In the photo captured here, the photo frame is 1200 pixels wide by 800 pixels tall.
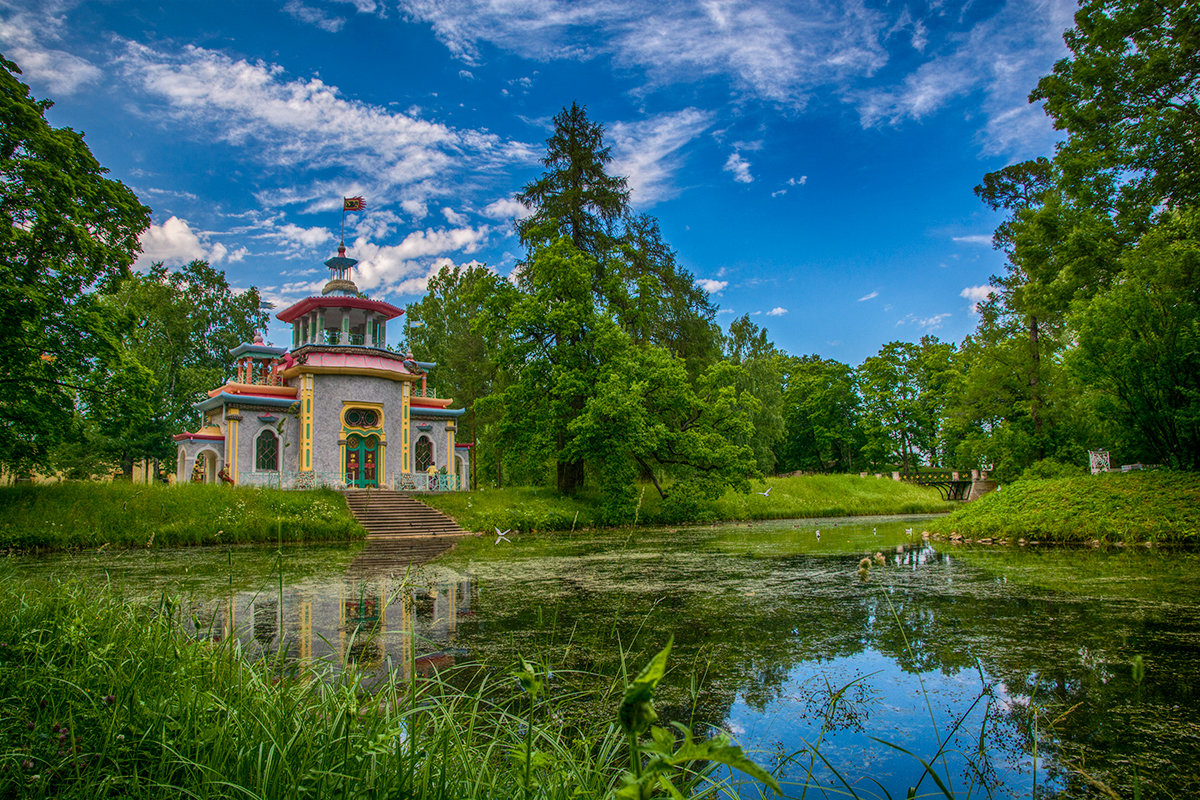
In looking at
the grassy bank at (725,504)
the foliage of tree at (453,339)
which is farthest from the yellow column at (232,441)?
the foliage of tree at (453,339)

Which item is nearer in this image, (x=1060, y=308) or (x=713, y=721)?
(x=713, y=721)

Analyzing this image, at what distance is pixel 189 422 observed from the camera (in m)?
29.0

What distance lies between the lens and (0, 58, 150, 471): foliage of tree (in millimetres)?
11469

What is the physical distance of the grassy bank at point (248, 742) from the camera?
5.64ft

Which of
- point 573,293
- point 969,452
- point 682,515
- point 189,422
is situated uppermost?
point 573,293

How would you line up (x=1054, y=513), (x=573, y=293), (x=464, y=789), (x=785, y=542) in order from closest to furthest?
(x=464, y=789), (x=1054, y=513), (x=785, y=542), (x=573, y=293)

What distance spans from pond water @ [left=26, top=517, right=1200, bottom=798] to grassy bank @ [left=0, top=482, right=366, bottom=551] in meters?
3.80

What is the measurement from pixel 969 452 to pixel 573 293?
12.7 meters

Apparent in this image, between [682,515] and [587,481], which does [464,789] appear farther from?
[587,481]

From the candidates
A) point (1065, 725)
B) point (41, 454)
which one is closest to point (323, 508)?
point (41, 454)

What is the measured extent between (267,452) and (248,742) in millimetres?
22042

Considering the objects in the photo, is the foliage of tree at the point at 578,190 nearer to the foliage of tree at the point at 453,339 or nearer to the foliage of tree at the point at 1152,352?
the foliage of tree at the point at 453,339

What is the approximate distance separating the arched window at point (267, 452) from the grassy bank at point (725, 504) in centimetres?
547

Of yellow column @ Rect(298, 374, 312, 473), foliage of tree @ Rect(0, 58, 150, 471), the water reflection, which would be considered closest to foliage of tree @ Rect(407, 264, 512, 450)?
yellow column @ Rect(298, 374, 312, 473)
